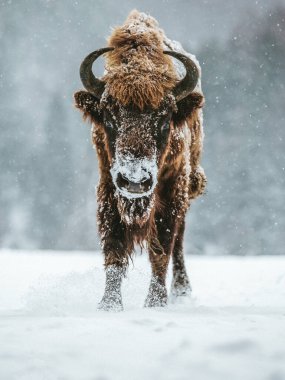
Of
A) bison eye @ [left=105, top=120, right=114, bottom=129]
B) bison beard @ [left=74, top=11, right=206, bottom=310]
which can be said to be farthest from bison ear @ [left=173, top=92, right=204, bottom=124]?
bison eye @ [left=105, top=120, right=114, bottom=129]

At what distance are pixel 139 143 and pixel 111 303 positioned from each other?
1.46 meters

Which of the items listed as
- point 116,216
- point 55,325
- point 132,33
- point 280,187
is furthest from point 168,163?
point 280,187

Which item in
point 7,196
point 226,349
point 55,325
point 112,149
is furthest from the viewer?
point 7,196

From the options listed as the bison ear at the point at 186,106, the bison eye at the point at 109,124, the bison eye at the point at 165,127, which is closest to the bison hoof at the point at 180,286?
the bison ear at the point at 186,106

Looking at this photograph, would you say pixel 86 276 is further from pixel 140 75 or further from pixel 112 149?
pixel 140 75

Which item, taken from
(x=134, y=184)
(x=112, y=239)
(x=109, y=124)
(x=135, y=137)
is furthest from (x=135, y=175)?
(x=112, y=239)

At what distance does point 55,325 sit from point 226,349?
99 cm

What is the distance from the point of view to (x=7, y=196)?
31.2 metres

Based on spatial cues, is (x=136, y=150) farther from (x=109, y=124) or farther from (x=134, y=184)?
(x=109, y=124)

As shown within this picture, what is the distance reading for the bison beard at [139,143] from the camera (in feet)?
13.9

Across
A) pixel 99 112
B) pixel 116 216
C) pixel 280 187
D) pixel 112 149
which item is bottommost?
pixel 116 216

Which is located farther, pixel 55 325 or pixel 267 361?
pixel 55 325

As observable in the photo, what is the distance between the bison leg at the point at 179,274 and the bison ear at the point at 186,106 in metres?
2.51

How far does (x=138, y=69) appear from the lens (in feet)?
14.9
